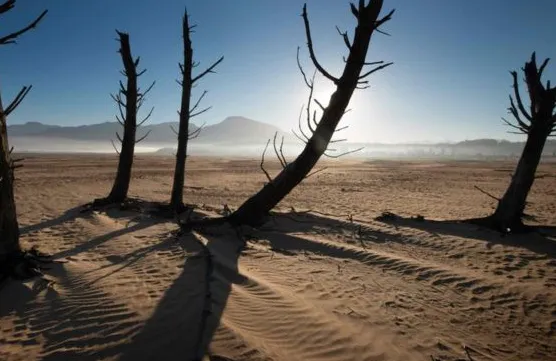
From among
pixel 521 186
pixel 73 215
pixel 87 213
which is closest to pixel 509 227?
pixel 521 186

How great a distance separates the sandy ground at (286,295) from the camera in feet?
10.5

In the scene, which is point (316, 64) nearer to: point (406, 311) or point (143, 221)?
point (406, 311)

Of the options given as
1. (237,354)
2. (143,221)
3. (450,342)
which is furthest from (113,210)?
(450,342)

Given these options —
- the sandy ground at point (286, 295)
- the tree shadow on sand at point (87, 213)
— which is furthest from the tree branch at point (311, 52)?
the tree shadow on sand at point (87, 213)

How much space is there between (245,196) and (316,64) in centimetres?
999

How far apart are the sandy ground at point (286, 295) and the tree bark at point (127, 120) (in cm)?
285

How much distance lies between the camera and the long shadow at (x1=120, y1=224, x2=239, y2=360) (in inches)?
118

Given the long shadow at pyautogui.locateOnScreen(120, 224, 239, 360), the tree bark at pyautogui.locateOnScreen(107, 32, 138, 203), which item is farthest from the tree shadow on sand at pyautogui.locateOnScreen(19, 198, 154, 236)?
the long shadow at pyautogui.locateOnScreen(120, 224, 239, 360)

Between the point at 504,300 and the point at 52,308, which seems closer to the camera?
the point at 52,308

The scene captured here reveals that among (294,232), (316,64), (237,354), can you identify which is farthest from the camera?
(294,232)

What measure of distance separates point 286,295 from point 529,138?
23.9ft

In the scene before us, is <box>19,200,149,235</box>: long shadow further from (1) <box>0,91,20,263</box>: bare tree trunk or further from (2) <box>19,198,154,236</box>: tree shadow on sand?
(1) <box>0,91,20,263</box>: bare tree trunk

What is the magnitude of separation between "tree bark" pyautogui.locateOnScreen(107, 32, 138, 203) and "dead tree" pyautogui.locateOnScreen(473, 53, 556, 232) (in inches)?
418

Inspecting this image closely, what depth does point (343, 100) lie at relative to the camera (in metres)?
6.27
